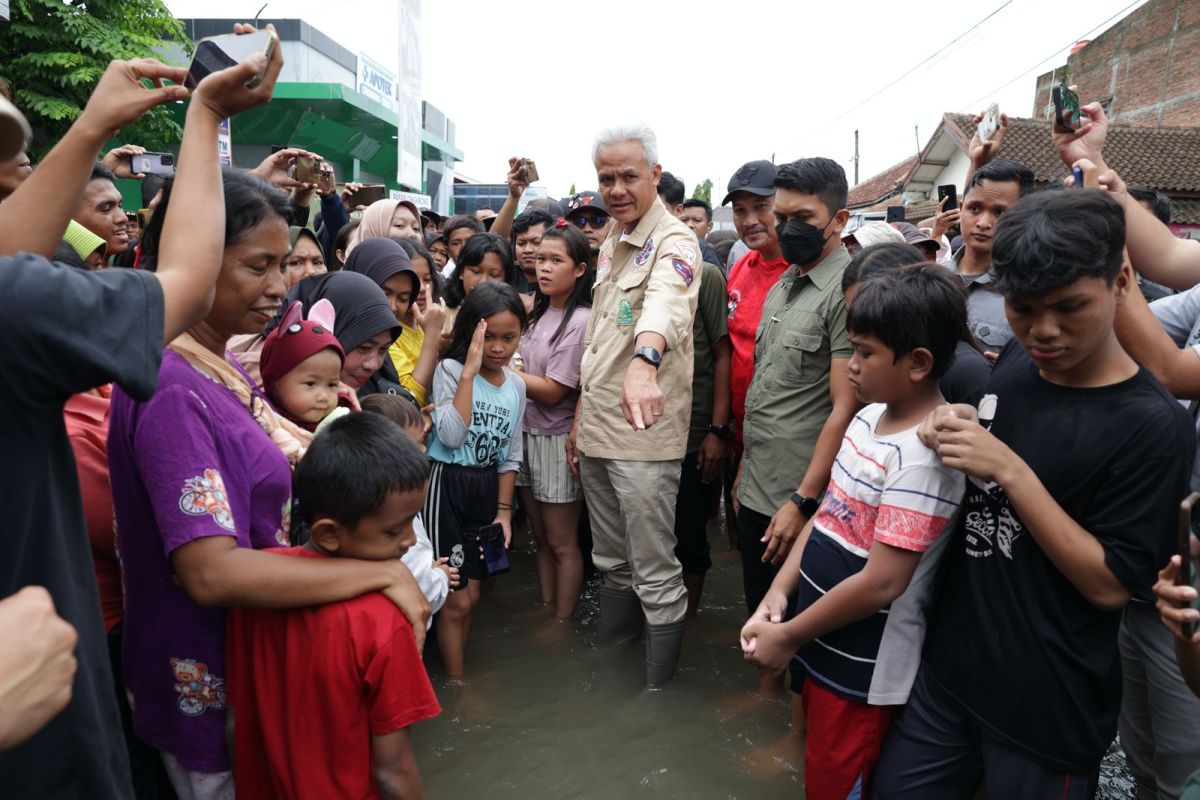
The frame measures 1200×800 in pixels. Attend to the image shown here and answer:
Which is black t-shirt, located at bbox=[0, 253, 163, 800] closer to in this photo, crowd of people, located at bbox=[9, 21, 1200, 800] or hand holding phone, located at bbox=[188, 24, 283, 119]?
crowd of people, located at bbox=[9, 21, 1200, 800]

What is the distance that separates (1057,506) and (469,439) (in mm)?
2427

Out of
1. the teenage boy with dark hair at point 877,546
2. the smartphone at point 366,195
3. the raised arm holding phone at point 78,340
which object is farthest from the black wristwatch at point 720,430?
the smartphone at point 366,195

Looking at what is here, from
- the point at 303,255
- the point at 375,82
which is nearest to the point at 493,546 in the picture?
the point at 303,255

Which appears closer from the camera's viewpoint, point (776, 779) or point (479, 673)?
point (776, 779)

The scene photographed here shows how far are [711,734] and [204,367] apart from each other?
94.9 inches

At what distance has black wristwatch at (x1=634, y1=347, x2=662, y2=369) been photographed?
271 cm

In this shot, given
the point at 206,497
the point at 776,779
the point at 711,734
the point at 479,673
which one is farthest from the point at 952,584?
the point at 479,673

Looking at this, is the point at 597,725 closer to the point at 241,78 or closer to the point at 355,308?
the point at 355,308

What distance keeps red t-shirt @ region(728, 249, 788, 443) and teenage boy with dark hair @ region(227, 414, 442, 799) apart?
2.15 meters

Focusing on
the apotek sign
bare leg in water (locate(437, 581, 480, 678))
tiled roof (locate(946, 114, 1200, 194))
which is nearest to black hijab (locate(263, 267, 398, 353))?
bare leg in water (locate(437, 581, 480, 678))

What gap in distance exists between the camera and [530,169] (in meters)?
4.84

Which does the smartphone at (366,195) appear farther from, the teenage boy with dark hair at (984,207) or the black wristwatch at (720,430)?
the teenage boy with dark hair at (984,207)

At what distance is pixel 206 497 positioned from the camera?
1581mm

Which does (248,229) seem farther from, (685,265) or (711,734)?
(711,734)
